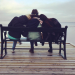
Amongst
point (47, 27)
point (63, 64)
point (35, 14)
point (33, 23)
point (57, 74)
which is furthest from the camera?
point (35, 14)

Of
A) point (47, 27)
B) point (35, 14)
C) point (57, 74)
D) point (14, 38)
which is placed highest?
point (35, 14)

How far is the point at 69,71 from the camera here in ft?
7.29

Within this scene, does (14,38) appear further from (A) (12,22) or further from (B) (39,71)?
(B) (39,71)

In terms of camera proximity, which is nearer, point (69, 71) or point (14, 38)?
point (69, 71)

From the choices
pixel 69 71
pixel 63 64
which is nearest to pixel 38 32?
pixel 63 64

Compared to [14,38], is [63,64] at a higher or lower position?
lower

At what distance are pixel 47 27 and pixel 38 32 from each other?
1.06 feet

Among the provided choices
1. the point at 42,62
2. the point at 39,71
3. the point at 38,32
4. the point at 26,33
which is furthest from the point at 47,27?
the point at 39,71

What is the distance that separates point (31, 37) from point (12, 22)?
608mm

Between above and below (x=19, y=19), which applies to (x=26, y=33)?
below

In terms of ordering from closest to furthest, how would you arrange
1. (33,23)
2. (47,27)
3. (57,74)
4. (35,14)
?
(57,74) → (47,27) → (33,23) → (35,14)

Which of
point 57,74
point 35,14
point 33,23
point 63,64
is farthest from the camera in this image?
point 35,14

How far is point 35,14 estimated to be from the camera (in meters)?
3.44

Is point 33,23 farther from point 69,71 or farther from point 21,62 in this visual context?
point 69,71
